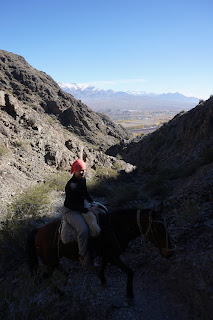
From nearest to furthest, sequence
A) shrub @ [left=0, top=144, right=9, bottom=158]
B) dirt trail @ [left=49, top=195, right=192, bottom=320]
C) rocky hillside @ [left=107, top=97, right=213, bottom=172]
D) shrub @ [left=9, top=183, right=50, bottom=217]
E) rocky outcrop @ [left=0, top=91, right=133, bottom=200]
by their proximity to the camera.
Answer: dirt trail @ [left=49, top=195, right=192, bottom=320] → shrub @ [left=9, top=183, right=50, bottom=217] → rocky outcrop @ [left=0, top=91, right=133, bottom=200] → shrub @ [left=0, top=144, right=9, bottom=158] → rocky hillside @ [left=107, top=97, right=213, bottom=172]

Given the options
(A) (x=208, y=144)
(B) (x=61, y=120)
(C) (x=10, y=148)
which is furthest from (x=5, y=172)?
(B) (x=61, y=120)

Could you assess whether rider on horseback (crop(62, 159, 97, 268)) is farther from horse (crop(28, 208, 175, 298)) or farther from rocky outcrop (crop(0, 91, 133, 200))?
rocky outcrop (crop(0, 91, 133, 200))

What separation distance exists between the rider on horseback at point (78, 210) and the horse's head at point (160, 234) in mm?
1167

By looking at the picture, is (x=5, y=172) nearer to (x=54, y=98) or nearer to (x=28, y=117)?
(x=28, y=117)

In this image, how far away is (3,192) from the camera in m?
10.4

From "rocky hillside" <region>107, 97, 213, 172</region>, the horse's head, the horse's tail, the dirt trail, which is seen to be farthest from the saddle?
"rocky hillside" <region>107, 97, 213, 172</region>

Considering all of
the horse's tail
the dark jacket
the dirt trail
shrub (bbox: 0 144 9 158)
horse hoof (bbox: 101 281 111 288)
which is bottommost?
horse hoof (bbox: 101 281 111 288)

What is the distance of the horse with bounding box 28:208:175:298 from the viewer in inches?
153

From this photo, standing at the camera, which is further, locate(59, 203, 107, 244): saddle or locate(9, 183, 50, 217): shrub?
locate(9, 183, 50, 217): shrub

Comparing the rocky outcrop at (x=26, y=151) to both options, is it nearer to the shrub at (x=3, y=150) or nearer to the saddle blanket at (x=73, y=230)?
the shrub at (x=3, y=150)

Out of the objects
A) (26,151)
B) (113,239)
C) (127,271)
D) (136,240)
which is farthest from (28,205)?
(26,151)

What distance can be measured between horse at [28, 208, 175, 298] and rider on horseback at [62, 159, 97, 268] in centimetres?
22

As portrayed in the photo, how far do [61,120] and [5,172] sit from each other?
3105 centimetres

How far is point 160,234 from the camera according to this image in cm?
383
